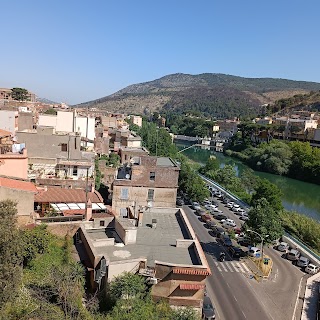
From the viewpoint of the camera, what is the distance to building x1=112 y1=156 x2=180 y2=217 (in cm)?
3178

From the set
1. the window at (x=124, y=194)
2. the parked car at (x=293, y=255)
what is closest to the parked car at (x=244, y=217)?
the parked car at (x=293, y=255)

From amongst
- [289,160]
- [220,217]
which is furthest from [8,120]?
[289,160]

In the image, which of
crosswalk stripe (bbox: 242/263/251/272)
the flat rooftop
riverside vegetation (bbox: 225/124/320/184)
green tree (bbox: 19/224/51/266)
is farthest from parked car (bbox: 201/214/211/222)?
riverside vegetation (bbox: 225/124/320/184)

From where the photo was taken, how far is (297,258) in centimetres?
3125

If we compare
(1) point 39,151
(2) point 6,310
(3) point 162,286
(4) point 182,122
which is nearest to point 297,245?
(3) point 162,286

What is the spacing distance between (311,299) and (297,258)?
23.3 feet

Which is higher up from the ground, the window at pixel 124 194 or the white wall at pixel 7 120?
the white wall at pixel 7 120

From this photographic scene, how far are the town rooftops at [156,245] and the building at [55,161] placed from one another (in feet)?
41.7

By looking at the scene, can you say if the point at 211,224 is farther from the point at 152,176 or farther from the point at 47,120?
the point at 47,120

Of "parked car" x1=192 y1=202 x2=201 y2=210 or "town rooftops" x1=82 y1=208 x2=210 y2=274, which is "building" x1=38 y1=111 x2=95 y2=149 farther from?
"town rooftops" x1=82 y1=208 x2=210 y2=274

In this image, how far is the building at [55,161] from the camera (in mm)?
32375

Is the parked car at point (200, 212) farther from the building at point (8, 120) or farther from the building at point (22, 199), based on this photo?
the building at point (22, 199)

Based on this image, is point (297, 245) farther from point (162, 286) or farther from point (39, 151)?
point (39, 151)

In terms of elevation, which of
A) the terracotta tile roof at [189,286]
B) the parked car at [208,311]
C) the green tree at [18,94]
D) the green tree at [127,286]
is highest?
the green tree at [18,94]
